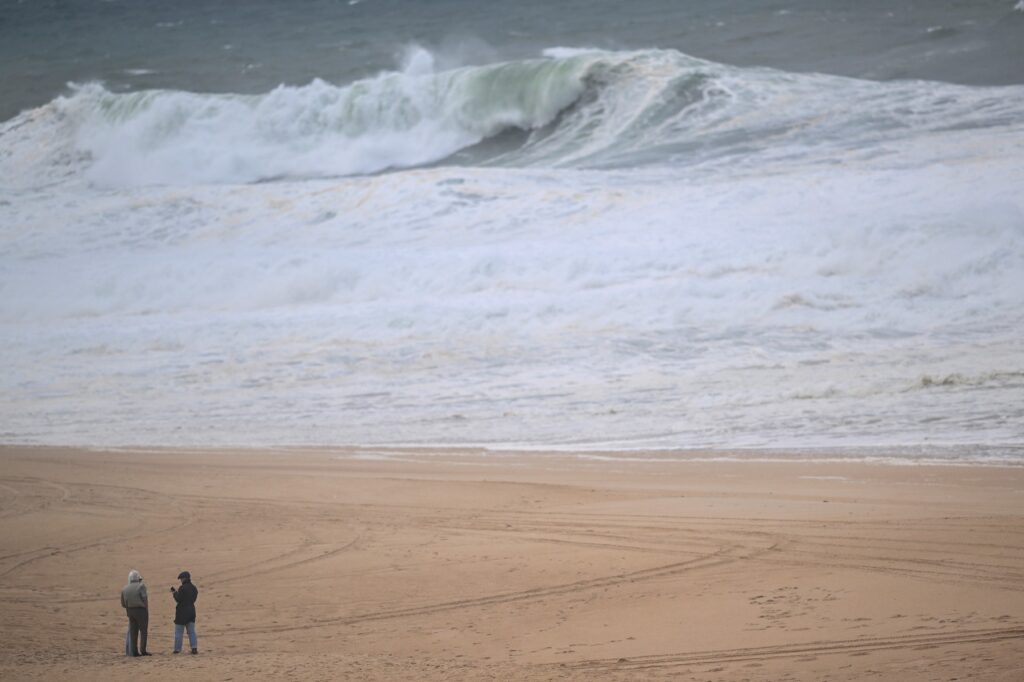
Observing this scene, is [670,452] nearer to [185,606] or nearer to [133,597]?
[185,606]

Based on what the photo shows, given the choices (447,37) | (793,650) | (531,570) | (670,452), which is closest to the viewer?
(793,650)

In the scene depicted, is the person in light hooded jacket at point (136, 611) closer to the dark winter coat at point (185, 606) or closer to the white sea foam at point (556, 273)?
the dark winter coat at point (185, 606)

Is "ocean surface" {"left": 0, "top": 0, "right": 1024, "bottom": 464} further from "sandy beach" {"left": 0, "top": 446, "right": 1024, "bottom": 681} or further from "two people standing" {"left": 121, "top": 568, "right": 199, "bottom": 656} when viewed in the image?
"two people standing" {"left": 121, "top": 568, "right": 199, "bottom": 656}

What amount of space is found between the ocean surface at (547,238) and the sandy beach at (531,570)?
6.14ft

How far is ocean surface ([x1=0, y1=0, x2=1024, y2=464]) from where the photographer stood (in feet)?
47.6

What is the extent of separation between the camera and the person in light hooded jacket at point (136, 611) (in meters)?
7.38

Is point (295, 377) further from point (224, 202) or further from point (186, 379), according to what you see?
point (224, 202)

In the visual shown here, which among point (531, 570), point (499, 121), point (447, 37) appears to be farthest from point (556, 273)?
point (447, 37)

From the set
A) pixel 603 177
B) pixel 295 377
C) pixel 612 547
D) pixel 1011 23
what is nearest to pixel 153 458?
pixel 295 377

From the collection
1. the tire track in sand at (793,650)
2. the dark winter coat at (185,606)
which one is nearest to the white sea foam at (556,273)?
the tire track in sand at (793,650)

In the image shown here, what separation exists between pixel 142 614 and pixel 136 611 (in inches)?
1.5

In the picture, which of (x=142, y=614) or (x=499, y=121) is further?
(x=499, y=121)

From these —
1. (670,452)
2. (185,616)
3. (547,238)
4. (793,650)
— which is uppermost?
(547,238)

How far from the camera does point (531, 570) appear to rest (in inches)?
335
